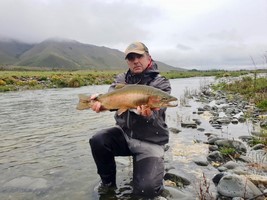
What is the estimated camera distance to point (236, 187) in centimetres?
493

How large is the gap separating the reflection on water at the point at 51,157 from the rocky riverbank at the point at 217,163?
3.42 feet

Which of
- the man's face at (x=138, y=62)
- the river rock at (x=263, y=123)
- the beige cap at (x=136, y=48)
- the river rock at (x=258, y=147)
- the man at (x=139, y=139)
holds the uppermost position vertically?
the beige cap at (x=136, y=48)

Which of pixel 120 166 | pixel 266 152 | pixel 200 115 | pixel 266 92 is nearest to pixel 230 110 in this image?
pixel 200 115

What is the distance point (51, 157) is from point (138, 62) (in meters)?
3.49

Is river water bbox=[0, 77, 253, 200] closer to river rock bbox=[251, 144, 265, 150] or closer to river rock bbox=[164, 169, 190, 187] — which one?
river rock bbox=[164, 169, 190, 187]

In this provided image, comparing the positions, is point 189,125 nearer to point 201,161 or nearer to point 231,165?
point 201,161

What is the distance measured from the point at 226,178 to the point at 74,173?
3.02 meters

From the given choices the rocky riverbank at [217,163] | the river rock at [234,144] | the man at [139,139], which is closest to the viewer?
the rocky riverbank at [217,163]

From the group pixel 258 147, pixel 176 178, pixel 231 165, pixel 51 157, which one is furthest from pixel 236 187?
pixel 51 157

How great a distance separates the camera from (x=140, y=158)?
5305 mm

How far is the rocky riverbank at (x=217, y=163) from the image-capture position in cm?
500

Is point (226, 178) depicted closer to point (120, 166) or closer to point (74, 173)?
point (120, 166)

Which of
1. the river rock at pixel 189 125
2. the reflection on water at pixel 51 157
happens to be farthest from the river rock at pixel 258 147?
the river rock at pixel 189 125

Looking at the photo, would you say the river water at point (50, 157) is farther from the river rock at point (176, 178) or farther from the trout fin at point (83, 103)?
the trout fin at point (83, 103)
